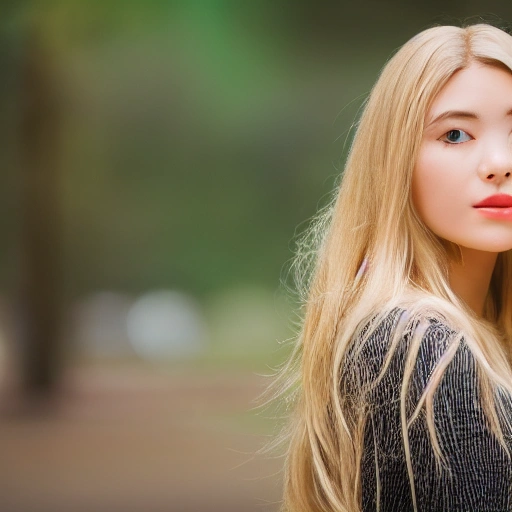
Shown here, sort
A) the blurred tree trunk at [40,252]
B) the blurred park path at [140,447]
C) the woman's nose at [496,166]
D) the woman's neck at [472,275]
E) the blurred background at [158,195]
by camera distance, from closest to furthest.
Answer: the woman's nose at [496,166]
the woman's neck at [472,275]
the blurred park path at [140,447]
the blurred background at [158,195]
the blurred tree trunk at [40,252]

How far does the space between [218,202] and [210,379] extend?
140 centimetres

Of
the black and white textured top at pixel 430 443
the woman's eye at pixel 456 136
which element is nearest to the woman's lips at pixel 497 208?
the woman's eye at pixel 456 136

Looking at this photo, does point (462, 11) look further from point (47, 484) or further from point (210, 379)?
point (47, 484)

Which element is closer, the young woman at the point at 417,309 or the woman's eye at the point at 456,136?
the young woman at the point at 417,309

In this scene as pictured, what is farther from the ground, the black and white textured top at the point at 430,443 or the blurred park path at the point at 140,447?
the black and white textured top at the point at 430,443

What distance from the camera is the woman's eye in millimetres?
1325

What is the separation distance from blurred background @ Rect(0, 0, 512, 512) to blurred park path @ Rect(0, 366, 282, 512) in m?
0.02

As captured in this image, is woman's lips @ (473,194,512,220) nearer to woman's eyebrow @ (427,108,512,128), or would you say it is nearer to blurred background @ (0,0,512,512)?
woman's eyebrow @ (427,108,512,128)

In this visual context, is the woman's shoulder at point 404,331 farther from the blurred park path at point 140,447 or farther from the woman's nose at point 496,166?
the blurred park path at point 140,447

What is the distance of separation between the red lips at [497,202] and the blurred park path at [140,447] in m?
3.07

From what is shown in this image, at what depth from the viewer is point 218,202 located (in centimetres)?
629

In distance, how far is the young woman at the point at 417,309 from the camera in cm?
114

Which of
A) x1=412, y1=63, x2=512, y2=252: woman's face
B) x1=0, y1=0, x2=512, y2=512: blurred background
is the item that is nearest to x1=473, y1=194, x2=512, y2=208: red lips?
x1=412, y1=63, x2=512, y2=252: woman's face

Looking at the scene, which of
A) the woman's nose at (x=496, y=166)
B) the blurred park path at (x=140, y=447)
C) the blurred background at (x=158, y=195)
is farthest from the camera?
the blurred background at (x=158, y=195)
